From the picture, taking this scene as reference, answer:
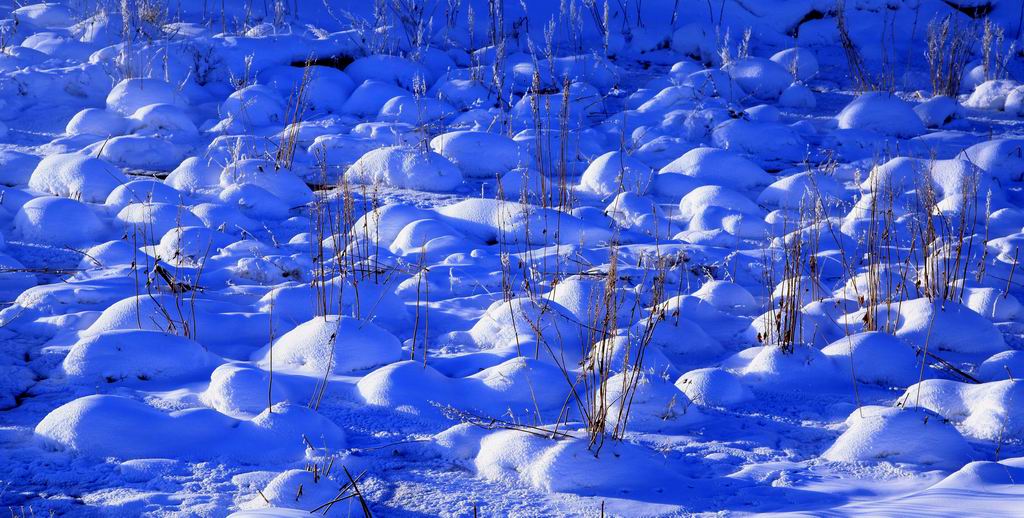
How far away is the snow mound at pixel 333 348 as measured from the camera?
2.92 m

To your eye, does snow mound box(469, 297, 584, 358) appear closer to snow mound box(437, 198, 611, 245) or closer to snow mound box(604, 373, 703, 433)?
snow mound box(604, 373, 703, 433)

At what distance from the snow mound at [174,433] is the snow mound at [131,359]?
1.27ft

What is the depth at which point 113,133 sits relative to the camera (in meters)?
5.49

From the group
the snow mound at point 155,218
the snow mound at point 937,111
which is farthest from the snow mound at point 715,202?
the snow mound at point 155,218

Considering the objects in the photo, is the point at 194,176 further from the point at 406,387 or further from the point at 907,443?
the point at 907,443

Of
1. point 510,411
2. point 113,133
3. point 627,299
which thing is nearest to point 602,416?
point 510,411

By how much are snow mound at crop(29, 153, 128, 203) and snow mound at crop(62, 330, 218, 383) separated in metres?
1.85

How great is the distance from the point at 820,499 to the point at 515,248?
2209mm

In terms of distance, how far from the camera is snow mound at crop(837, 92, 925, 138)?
591cm

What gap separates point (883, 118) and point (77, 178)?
456 centimetres

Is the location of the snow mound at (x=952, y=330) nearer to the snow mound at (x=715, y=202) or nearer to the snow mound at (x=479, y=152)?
the snow mound at (x=715, y=202)

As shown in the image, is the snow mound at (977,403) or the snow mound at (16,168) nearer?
the snow mound at (977,403)

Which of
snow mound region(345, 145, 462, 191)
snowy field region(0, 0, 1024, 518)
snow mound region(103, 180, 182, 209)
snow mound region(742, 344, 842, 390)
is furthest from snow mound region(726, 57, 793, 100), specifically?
snow mound region(742, 344, 842, 390)

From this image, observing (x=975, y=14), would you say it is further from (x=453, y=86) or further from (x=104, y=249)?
(x=104, y=249)
